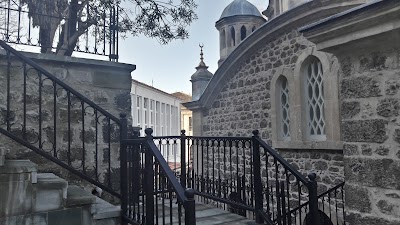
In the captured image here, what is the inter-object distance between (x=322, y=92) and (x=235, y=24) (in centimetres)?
804

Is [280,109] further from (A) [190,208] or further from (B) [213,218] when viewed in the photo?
(A) [190,208]

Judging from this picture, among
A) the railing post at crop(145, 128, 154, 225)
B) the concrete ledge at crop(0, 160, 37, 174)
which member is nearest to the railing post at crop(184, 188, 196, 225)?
the railing post at crop(145, 128, 154, 225)

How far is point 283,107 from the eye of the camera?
8.82 m

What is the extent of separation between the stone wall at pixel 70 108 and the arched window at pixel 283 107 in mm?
5133

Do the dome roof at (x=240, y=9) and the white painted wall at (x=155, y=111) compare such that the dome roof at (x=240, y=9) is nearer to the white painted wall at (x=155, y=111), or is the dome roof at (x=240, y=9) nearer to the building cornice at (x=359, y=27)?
the white painted wall at (x=155, y=111)

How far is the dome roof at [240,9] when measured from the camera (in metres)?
14.8

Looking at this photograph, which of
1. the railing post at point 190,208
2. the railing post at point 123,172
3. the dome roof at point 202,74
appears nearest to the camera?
the railing post at point 190,208

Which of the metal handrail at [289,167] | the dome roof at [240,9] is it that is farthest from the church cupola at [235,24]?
the metal handrail at [289,167]

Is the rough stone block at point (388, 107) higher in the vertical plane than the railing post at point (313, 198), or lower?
higher

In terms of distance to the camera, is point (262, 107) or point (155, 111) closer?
point (262, 107)

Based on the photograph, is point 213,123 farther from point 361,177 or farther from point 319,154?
point 361,177

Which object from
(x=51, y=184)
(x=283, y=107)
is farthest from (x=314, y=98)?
(x=51, y=184)

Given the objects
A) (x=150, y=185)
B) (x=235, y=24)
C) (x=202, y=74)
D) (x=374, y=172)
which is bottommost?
(x=150, y=185)

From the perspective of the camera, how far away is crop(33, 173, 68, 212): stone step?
9.79 ft
